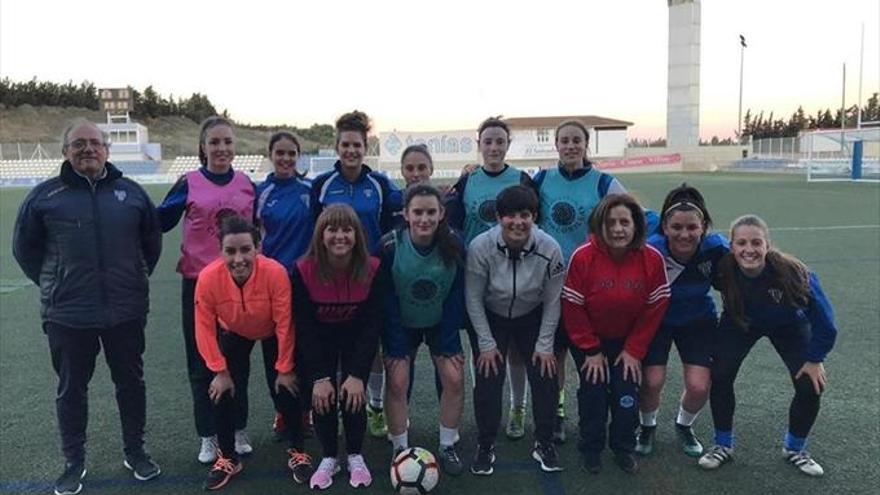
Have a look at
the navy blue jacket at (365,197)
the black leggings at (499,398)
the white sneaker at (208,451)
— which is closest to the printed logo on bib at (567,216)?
the black leggings at (499,398)

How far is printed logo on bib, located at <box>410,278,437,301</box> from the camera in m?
3.45

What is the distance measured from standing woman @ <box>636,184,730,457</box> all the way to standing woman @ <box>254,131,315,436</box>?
74.9 inches

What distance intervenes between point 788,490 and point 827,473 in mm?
311

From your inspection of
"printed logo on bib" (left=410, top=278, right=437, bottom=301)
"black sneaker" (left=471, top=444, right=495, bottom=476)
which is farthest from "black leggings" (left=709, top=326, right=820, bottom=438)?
"printed logo on bib" (left=410, top=278, right=437, bottom=301)

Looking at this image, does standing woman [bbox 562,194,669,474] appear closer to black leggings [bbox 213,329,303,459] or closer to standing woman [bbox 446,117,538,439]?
standing woman [bbox 446,117,538,439]

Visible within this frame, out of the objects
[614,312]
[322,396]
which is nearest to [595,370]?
[614,312]

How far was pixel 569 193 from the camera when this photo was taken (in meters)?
3.93

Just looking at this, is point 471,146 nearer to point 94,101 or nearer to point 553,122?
point 553,122

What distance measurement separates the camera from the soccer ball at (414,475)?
318cm

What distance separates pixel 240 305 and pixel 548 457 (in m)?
1.71

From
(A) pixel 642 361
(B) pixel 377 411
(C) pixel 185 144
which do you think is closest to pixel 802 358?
(A) pixel 642 361

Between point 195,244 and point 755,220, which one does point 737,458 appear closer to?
point 755,220

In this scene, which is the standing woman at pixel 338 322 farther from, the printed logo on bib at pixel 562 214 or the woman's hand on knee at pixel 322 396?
the printed logo on bib at pixel 562 214

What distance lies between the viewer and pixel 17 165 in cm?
3881
